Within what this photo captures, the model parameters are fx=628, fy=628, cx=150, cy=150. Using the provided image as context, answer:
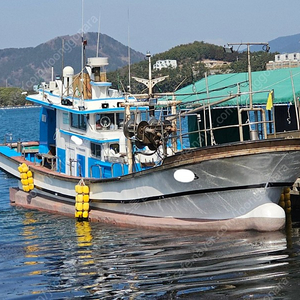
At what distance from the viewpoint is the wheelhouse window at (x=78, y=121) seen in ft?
62.6

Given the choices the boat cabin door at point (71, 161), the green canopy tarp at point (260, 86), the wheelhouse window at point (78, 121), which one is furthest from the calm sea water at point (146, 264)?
the green canopy tarp at point (260, 86)

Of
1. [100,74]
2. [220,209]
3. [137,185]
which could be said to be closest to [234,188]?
[220,209]

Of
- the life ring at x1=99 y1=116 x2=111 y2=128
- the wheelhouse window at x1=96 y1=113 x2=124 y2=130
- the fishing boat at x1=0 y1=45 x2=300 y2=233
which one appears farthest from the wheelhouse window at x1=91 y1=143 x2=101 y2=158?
the life ring at x1=99 y1=116 x2=111 y2=128

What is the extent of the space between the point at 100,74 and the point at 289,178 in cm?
807

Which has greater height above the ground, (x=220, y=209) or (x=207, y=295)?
(x=220, y=209)

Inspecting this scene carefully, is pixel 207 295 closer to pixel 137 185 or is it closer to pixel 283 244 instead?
pixel 283 244

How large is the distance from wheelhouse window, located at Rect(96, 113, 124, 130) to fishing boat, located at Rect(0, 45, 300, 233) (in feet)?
0.10

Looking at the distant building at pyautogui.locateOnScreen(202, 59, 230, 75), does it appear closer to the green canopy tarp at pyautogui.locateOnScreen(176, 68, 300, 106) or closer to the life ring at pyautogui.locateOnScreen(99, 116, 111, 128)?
the green canopy tarp at pyautogui.locateOnScreen(176, 68, 300, 106)

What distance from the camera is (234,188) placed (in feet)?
46.5

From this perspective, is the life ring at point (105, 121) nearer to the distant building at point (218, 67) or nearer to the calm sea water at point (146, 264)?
the calm sea water at point (146, 264)

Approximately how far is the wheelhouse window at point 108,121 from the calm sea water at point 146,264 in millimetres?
3255

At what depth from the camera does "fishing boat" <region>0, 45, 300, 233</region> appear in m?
14.0

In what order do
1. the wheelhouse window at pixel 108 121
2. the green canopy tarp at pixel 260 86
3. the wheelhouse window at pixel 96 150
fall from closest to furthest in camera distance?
the wheelhouse window at pixel 96 150
the wheelhouse window at pixel 108 121
the green canopy tarp at pixel 260 86

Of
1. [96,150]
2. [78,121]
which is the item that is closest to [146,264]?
[96,150]
